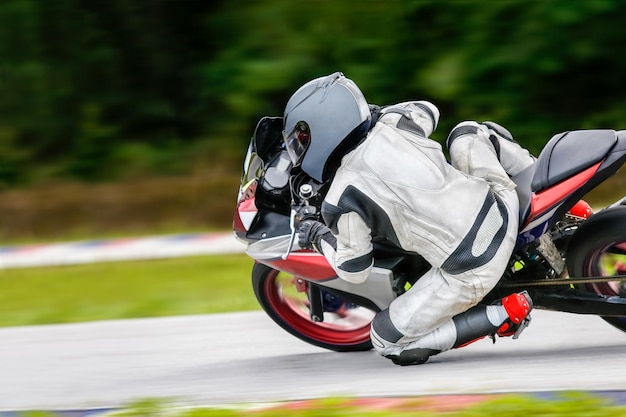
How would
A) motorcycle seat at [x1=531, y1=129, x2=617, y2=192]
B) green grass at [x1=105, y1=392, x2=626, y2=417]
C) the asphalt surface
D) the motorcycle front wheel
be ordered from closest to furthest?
1. green grass at [x1=105, y1=392, x2=626, y2=417]
2. the asphalt surface
3. motorcycle seat at [x1=531, y1=129, x2=617, y2=192]
4. the motorcycle front wheel

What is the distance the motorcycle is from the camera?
4207mm

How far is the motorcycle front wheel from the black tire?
3.89ft

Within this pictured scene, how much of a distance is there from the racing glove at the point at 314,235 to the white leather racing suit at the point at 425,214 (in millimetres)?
29

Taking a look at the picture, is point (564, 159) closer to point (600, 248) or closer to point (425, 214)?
point (600, 248)

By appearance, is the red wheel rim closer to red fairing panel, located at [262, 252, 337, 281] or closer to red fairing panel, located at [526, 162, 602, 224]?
red fairing panel, located at [262, 252, 337, 281]

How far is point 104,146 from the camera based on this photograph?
38.2ft

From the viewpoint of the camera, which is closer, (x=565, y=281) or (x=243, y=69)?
(x=565, y=281)

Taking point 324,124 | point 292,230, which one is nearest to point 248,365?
point 292,230

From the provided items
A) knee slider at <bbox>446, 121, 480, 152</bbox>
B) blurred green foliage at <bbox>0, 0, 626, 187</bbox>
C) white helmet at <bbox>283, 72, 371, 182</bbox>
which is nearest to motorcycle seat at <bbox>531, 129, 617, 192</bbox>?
knee slider at <bbox>446, 121, 480, 152</bbox>

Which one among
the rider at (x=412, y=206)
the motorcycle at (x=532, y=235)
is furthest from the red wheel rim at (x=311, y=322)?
the rider at (x=412, y=206)

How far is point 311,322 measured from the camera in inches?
199

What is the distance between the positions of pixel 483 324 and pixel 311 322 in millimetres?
1058

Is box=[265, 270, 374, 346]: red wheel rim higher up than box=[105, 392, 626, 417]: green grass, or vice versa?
box=[265, 270, 374, 346]: red wheel rim

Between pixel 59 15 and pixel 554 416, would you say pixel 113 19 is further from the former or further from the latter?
pixel 554 416
